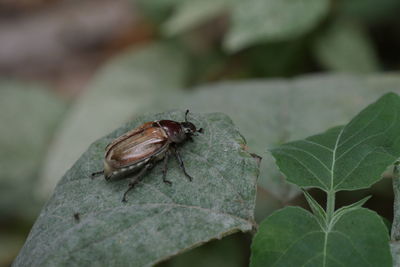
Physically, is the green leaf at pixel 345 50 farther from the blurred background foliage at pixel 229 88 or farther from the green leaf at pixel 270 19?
the green leaf at pixel 270 19

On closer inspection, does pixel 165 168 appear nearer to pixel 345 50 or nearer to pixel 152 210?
pixel 152 210

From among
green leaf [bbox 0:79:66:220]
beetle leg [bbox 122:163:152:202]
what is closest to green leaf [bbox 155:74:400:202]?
beetle leg [bbox 122:163:152:202]

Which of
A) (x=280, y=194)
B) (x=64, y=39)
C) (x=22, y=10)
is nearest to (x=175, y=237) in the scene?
(x=280, y=194)

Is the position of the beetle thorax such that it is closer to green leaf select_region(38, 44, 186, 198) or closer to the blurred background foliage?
the blurred background foliage

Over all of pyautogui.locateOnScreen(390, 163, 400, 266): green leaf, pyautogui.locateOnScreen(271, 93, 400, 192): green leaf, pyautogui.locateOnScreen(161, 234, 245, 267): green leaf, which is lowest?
pyautogui.locateOnScreen(161, 234, 245, 267): green leaf

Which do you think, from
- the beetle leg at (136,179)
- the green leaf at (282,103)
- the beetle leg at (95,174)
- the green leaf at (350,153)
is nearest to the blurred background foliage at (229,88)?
the green leaf at (282,103)
